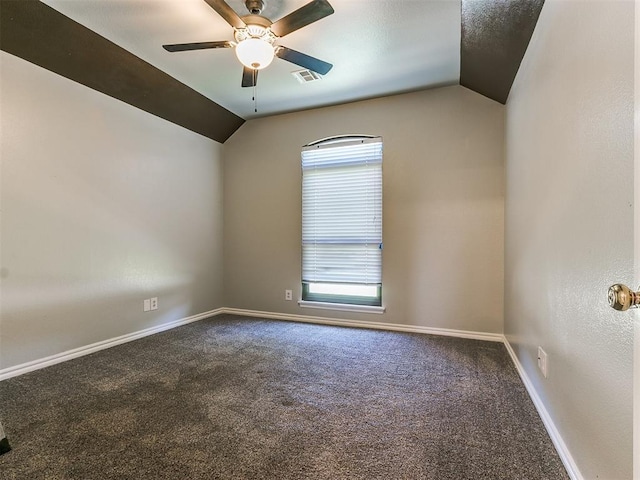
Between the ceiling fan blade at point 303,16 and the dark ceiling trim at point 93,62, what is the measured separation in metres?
1.53

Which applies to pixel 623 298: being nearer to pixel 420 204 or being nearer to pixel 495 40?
pixel 495 40

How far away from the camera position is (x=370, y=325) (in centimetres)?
344

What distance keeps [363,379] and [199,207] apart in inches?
111

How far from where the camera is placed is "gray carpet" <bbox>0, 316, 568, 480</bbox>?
1341 millimetres

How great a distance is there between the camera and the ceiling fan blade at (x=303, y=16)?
5.31ft

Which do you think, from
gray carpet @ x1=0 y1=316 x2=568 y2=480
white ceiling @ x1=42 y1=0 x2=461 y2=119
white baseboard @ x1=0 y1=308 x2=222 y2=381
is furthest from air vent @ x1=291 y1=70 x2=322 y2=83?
white baseboard @ x1=0 y1=308 x2=222 y2=381

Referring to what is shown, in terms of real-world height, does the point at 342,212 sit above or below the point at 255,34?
below

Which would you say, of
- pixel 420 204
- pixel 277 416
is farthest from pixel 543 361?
pixel 420 204

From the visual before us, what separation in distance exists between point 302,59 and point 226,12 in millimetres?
552

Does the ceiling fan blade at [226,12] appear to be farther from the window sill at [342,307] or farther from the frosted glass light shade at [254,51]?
the window sill at [342,307]

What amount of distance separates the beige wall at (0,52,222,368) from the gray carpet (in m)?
0.44

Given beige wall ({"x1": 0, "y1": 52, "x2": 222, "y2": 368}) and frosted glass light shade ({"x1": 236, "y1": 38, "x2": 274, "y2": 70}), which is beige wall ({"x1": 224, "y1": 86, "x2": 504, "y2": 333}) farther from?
frosted glass light shade ({"x1": 236, "y1": 38, "x2": 274, "y2": 70})

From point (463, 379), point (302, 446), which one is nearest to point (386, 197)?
point (463, 379)

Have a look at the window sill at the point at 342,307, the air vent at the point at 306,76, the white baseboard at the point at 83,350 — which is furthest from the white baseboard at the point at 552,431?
the white baseboard at the point at 83,350
